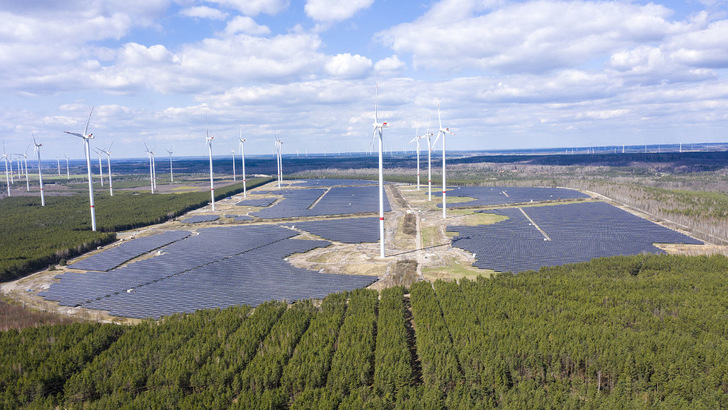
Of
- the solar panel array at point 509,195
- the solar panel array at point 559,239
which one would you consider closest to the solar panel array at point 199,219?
the solar panel array at point 559,239

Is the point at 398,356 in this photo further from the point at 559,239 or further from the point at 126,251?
the point at 126,251

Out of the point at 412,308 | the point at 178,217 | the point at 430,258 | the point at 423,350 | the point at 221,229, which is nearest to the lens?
the point at 423,350

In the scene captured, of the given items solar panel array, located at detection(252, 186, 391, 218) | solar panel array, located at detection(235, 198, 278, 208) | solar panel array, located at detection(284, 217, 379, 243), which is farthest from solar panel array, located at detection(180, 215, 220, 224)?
solar panel array, located at detection(284, 217, 379, 243)

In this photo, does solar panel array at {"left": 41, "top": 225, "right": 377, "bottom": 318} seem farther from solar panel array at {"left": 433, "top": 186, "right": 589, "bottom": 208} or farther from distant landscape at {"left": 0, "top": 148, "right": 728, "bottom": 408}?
solar panel array at {"left": 433, "top": 186, "right": 589, "bottom": 208}

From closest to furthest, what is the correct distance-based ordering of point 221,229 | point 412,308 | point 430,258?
point 412,308
point 430,258
point 221,229

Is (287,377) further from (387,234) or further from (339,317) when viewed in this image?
(387,234)

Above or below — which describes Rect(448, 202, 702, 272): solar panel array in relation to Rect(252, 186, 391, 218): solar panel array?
below

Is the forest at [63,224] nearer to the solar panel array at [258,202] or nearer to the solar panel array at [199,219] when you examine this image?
the solar panel array at [199,219]

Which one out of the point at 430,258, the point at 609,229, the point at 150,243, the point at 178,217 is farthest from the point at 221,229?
the point at 609,229
